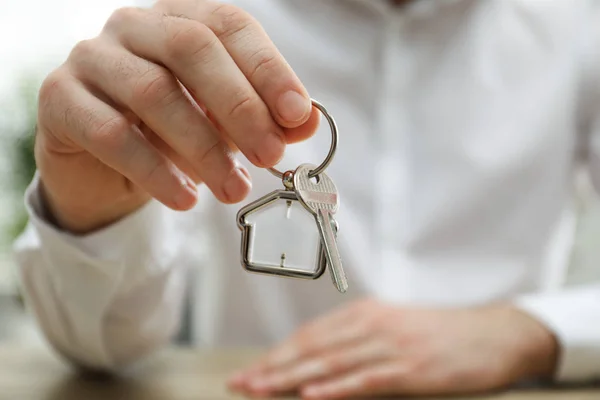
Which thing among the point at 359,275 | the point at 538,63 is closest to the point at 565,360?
the point at 359,275

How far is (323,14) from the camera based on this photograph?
814 mm

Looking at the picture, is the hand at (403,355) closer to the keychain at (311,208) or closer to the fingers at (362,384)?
the fingers at (362,384)

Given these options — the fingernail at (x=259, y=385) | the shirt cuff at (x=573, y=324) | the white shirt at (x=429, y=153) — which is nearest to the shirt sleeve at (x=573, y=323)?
the shirt cuff at (x=573, y=324)

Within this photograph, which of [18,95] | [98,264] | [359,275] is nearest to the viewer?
[98,264]

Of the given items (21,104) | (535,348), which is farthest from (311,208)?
(21,104)

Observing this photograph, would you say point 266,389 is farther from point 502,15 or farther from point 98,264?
point 502,15

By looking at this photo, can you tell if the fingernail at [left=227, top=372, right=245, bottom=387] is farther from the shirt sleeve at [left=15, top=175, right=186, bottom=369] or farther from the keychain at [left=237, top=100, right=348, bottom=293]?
the keychain at [left=237, top=100, right=348, bottom=293]

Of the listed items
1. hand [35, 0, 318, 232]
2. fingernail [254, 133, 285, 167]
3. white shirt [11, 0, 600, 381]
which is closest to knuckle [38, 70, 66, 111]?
hand [35, 0, 318, 232]

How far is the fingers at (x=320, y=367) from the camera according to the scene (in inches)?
21.2

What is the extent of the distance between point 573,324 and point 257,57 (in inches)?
17.3

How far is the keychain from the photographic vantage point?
0.28m

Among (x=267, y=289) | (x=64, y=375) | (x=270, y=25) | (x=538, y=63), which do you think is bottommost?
(x=64, y=375)

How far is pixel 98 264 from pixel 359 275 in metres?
0.32

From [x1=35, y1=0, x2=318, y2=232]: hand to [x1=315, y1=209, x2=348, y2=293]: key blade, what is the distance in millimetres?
32
